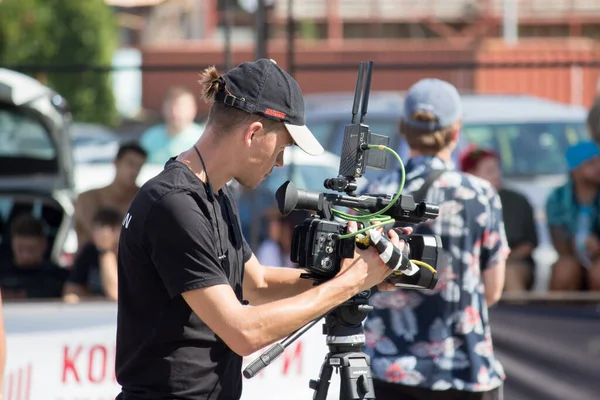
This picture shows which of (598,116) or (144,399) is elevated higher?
(598,116)

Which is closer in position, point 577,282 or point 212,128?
point 212,128

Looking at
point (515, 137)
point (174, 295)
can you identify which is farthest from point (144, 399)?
point (515, 137)

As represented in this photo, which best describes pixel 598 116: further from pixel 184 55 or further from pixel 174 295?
pixel 184 55

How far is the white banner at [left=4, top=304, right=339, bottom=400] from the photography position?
4512 mm

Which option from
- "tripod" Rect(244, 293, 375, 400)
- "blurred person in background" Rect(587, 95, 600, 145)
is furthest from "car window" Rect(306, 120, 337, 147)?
"tripod" Rect(244, 293, 375, 400)

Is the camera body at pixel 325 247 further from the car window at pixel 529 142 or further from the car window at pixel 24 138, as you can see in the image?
the car window at pixel 529 142

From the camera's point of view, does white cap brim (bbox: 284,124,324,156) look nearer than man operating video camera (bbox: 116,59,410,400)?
No

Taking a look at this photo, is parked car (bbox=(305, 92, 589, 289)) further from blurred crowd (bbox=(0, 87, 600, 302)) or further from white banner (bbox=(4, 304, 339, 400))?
white banner (bbox=(4, 304, 339, 400))

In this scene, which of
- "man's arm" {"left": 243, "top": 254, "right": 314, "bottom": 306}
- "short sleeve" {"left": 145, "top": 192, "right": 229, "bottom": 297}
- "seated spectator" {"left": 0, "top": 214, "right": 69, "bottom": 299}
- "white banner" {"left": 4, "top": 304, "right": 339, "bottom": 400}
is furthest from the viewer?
"seated spectator" {"left": 0, "top": 214, "right": 69, "bottom": 299}

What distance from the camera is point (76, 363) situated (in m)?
4.57

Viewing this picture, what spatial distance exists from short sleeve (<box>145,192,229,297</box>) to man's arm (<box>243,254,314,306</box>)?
48 cm

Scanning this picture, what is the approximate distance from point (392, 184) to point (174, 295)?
1.29m

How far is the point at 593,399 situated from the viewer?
477 cm

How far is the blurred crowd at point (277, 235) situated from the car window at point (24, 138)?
1.97ft
